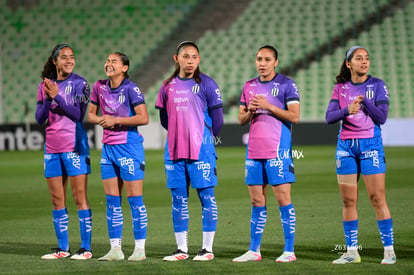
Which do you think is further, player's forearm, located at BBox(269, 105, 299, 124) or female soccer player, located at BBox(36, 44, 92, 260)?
female soccer player, located at BBox(36, 44, 92, 260)

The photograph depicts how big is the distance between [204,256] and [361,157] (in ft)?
5.56

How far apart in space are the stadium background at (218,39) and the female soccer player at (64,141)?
21.8m

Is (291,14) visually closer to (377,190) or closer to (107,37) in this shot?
Result: (107,37)

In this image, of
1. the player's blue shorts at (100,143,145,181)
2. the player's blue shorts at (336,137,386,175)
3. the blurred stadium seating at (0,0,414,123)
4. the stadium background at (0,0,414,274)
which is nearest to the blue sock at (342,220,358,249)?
the player's blue shorts at (336,137,386,175)

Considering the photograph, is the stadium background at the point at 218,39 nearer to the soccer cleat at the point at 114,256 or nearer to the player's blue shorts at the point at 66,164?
the player's blue shorts at the point at 66,164

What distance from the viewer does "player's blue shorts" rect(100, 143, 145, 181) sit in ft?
24.5

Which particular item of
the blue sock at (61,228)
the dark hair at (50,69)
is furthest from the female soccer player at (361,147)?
the dark hair at (50,69)

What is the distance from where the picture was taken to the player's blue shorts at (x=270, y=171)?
7281 mm

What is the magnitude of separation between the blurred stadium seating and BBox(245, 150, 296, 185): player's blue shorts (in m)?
22.6

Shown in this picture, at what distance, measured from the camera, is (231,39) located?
32.8 m

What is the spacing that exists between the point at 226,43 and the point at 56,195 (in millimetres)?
25472

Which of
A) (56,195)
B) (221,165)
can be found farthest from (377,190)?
(221,165)

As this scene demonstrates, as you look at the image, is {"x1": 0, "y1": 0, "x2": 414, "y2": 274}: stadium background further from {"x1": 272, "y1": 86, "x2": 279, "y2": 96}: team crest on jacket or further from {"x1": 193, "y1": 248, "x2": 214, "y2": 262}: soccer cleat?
{"x1": 272, "y1": 86, "x2": 279, "y2": 96}: team crest on jacket

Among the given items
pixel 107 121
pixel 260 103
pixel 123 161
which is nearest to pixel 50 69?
pixel 107 121
